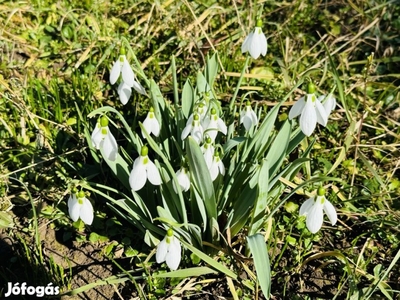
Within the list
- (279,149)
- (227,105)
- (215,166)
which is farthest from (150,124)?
(227,105)

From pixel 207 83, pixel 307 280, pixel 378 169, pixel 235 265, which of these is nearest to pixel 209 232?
pixel 235 265

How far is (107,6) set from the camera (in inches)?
126

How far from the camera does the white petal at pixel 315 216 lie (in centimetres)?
153

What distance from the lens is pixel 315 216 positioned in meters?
1.54

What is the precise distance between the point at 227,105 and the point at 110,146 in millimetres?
1053

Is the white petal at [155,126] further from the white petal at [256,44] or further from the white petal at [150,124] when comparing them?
the white petal at [256,44]

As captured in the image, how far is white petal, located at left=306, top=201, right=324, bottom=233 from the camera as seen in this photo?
1531mm

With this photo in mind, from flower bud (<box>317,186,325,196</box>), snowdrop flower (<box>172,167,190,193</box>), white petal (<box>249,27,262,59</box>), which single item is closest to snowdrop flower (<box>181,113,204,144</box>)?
snowdrop flower (<box>172,167,190,193</box>)

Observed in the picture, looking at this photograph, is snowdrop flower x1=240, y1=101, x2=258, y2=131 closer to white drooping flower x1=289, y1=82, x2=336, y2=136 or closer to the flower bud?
white drooping flower x1=289, y1=82, x2=336, y2=136

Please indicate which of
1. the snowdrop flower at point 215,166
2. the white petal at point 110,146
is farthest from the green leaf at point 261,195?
the white petal at point 110,146

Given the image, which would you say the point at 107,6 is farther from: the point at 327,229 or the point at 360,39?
the point at 327,229

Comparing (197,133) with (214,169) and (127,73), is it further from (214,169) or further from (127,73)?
(127,73)

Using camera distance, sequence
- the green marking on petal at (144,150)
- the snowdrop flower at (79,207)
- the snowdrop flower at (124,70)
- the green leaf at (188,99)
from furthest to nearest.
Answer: the green leaf at (188,99)
the snowdrop flower at (124,70)
the snowdrop flower at (79,207)
the green marking on petal at (144,150)

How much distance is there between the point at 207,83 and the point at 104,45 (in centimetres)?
107
